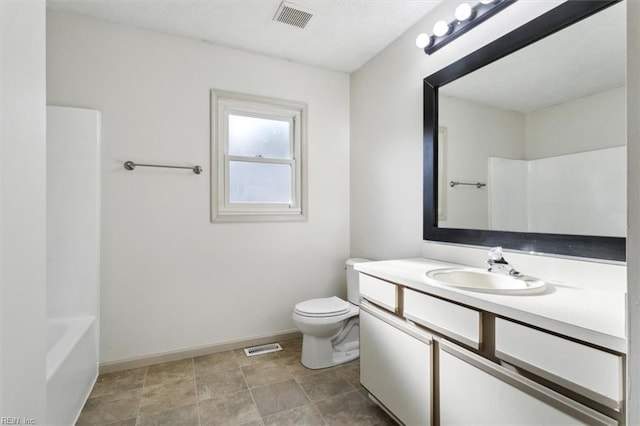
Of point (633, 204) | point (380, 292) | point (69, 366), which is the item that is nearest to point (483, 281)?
point (380, 292)

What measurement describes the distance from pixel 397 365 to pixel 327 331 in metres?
0.74

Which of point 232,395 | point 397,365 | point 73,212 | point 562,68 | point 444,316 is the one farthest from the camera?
point 73,212

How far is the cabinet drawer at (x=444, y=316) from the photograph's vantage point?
43.6 inches

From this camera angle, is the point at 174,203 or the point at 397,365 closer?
the point at 397,365

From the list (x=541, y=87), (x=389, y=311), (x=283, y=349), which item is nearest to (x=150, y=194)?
(x=283, y=349)

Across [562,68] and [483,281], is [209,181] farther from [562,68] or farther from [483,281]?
[562,68]

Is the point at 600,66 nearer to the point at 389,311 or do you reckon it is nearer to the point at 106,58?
the point at 389,311

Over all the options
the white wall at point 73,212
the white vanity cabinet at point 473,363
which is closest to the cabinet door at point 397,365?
the white vanity cabinet at point 473,363

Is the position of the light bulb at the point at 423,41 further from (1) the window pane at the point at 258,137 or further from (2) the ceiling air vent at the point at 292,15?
(1) the window pane at the point at 258,137

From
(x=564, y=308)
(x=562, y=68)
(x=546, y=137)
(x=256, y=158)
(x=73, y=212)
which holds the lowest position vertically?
Result: (x=564, y=308)

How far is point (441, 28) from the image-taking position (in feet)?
5.89

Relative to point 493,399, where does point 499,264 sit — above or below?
above

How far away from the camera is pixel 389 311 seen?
5.08ft

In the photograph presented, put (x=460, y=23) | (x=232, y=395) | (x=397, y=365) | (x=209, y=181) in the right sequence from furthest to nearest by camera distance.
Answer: (x=209, y=181), (x=232, y=395), (x=460, y=23), (x=397, y=365)
